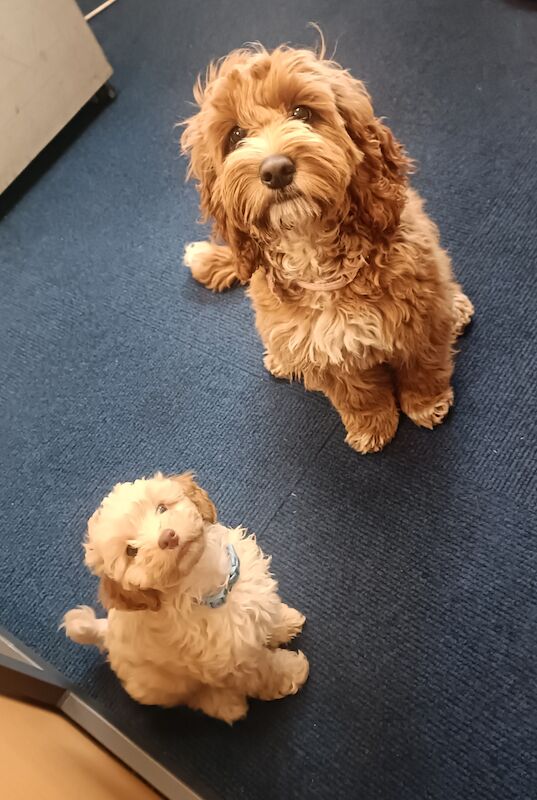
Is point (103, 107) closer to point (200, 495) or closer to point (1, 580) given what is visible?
point (1, 580)

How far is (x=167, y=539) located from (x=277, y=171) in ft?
2.00

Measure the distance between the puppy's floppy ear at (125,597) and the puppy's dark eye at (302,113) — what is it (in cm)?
82

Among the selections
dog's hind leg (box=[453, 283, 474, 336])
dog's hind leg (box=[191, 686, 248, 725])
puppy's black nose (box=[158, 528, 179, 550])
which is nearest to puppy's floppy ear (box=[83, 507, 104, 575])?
puppy's black nose (box=[158, 528, 179, 550])

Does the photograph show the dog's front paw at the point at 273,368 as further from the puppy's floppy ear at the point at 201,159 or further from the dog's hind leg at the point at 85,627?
the dog's hind leg at the point at 85,627

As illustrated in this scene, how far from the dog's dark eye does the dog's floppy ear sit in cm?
17

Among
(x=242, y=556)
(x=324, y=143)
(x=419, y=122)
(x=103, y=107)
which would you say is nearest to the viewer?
(x=324, y=143)

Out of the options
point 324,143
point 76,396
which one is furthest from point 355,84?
point 76,396

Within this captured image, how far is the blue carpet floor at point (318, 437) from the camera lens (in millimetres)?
1397

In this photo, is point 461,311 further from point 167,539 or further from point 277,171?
point 167,539

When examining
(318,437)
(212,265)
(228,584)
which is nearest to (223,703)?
(228,584)

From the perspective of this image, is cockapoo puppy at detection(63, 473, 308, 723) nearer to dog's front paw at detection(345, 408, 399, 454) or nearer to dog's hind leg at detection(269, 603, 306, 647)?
dog's hind leg at detection(269, 603, 306, 647)

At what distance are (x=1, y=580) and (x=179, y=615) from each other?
784mm

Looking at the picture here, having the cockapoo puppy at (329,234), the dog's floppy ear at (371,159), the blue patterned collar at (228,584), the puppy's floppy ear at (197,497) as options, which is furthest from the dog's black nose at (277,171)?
the blue patterned collar at (228,584)

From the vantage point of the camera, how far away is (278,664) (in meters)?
1.42
